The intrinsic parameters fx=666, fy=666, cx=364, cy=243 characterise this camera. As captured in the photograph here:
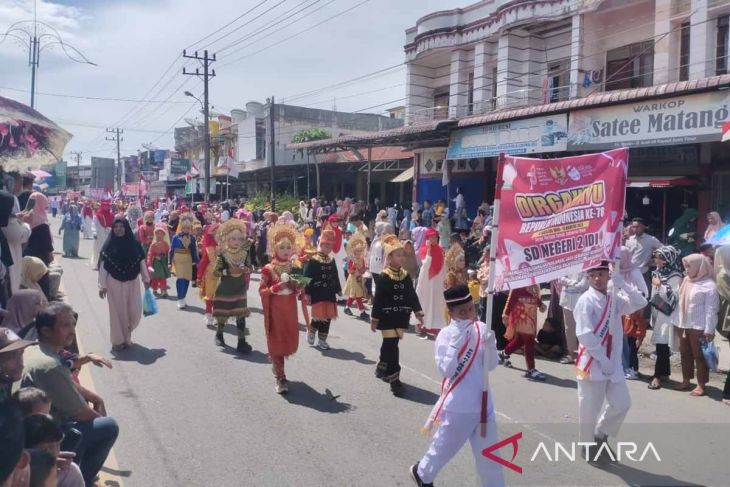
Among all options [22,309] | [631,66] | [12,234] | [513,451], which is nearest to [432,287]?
[513,451]

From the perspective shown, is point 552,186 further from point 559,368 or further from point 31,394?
point 559,368

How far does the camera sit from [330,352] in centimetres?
912

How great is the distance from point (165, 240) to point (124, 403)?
280 inches

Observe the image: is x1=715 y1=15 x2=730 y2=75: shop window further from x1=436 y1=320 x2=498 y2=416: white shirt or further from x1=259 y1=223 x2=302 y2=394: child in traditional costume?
x1=436 y1=320 x2=498 y2=416: white shirt

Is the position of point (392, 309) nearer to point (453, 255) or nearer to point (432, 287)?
point (453, 255)

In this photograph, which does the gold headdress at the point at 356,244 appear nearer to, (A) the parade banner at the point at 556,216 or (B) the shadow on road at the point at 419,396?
(B) the shadow on road at the point at 419,396

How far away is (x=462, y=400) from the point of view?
4500mm

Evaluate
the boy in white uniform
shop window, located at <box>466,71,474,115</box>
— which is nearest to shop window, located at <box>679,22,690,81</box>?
shop window, located at <box>466,71,474,115</box>

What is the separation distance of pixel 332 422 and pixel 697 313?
167 inches

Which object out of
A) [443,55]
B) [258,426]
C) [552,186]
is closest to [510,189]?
[552,186]

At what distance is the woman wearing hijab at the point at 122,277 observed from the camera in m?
9.07

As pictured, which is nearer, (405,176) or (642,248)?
(642,248)

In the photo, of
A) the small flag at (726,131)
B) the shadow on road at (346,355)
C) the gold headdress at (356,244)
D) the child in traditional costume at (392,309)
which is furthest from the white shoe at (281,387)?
the small flag at (726,131)

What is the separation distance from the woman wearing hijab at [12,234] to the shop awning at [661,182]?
13091 millimetres
